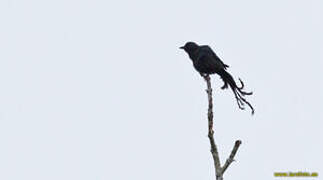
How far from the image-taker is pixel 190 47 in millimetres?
9547

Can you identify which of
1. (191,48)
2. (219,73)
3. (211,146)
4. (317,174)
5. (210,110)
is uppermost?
(191,48)

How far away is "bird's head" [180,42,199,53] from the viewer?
9.41m

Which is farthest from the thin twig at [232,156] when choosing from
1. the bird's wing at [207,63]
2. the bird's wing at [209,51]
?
the bird's wing at [209,51]

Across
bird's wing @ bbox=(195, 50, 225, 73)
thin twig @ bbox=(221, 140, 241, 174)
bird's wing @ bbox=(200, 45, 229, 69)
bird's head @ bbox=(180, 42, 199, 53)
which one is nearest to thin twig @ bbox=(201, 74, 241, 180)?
thin twig @ bbox=(221, 140, 241, 174)

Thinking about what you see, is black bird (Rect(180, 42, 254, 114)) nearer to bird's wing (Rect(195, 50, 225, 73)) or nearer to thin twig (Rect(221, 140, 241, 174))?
bird's wing (Rect(195, 50, 225, 73))

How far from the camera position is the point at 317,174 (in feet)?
19.6

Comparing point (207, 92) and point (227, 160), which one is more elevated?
point (207, 92)

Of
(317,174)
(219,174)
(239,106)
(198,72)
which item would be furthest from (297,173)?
(198,72)

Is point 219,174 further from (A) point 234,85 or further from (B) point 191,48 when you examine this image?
(B) point 191,48

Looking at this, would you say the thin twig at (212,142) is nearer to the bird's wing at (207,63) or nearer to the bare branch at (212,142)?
the bare branch at (212,142)

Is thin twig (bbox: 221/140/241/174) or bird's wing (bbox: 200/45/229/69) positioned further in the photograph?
bird's wing (bbox: 200/45/229/69)

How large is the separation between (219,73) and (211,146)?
3251mm

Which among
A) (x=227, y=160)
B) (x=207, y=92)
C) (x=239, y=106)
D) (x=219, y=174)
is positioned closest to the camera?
(x=219, y=174)

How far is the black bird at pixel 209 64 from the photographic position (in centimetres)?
717
